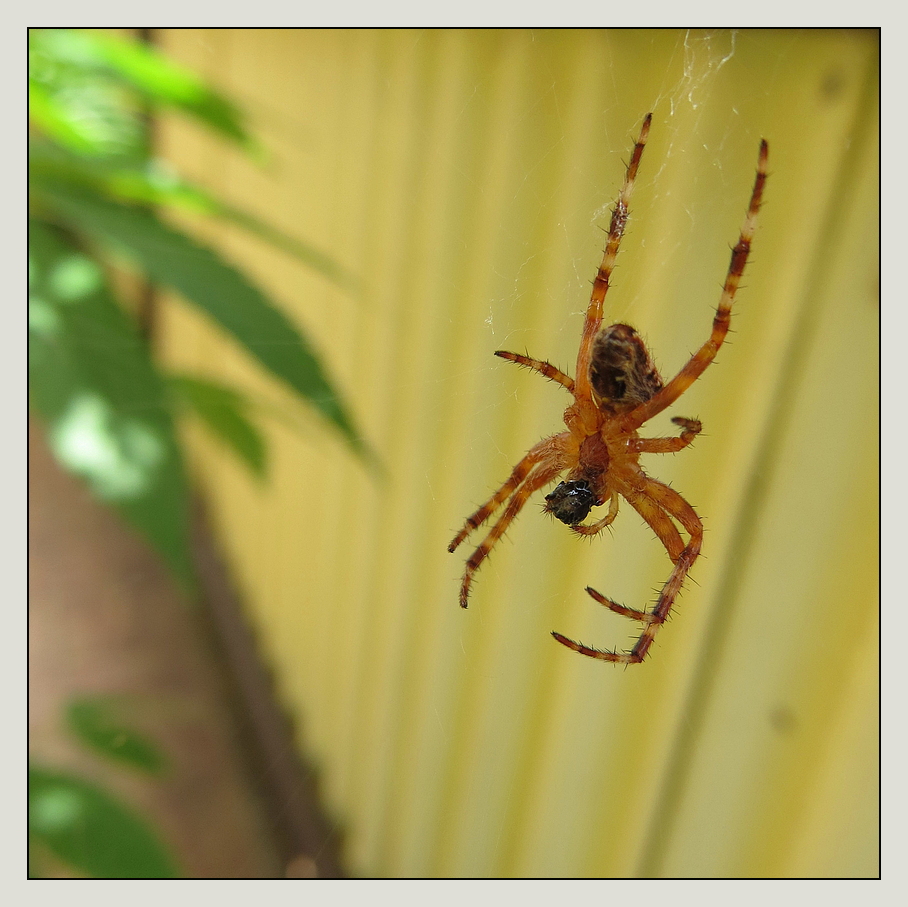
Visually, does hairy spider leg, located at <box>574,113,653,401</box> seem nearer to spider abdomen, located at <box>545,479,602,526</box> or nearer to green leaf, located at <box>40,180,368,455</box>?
spider abdomen, located at <box>545,479,602,526</box>

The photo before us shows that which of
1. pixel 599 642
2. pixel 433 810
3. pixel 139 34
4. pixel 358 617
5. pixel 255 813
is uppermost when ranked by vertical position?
pixel 139 34

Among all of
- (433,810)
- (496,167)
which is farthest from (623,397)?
(433,810)

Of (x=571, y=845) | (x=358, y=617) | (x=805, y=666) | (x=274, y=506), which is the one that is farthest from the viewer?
(x=274, y=506)

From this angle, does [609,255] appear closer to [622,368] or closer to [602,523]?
[622,368]

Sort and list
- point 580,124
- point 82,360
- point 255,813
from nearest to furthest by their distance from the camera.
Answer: point 82,360 < point 580,124 < point 255,813

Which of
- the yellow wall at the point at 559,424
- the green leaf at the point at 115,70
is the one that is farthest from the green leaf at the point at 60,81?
the yellow wall at the point at 559,424

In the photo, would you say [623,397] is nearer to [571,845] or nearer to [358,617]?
[571,845]
